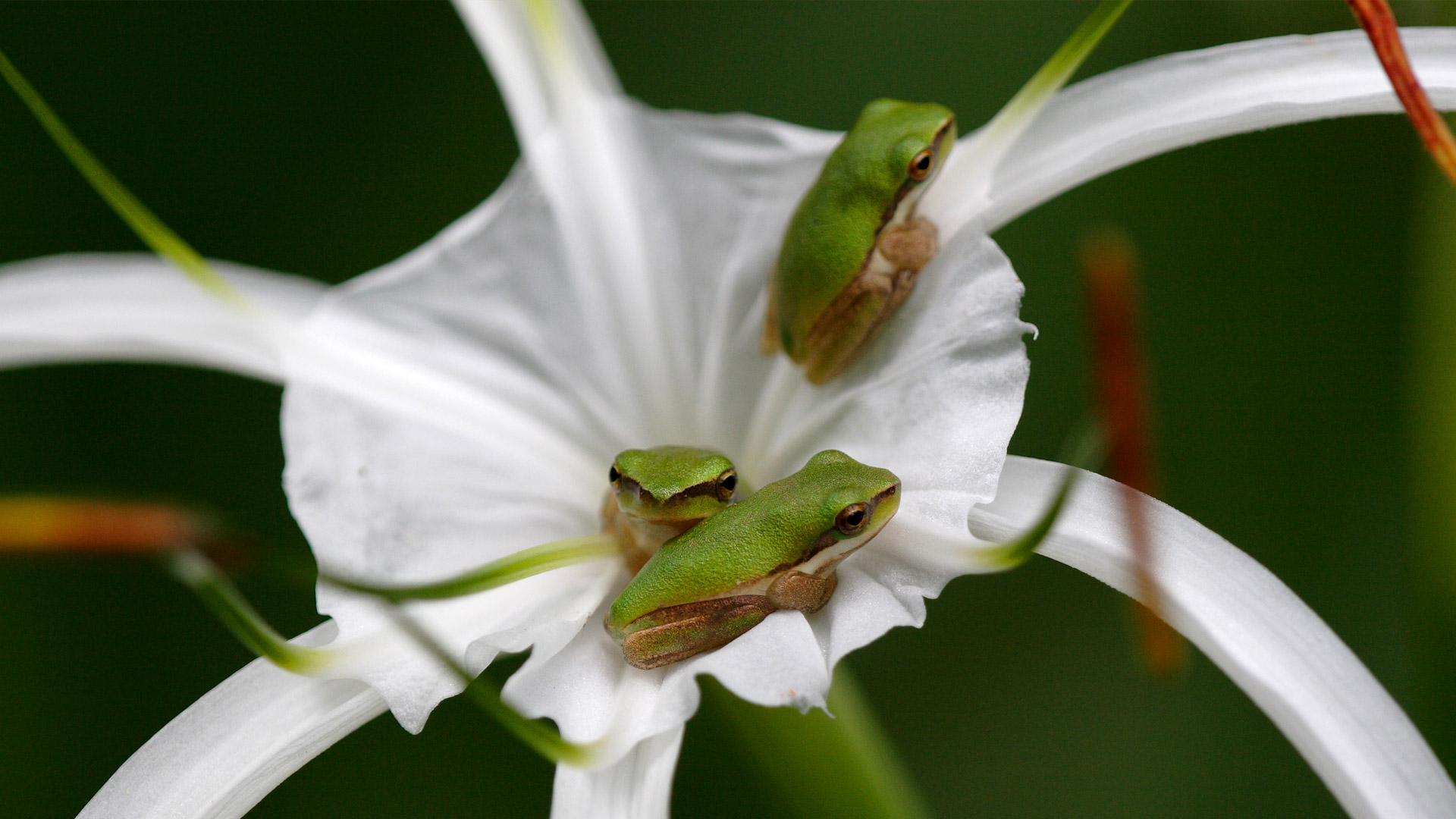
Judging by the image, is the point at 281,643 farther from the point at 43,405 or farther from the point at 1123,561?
the point at 43,405

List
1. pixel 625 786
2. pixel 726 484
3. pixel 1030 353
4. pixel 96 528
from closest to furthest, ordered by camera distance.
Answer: pixel 96 528, pixel 625 786, pixel 726 484, pixel 1030 353

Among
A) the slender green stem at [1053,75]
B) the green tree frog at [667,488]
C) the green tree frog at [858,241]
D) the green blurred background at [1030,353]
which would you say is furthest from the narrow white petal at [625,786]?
the green blurred background at [1030,353]

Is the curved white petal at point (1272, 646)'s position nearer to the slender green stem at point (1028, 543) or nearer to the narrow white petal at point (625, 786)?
the slender green stem at point (1028, 543)

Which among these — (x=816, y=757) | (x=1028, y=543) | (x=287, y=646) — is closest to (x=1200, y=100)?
(x=1028, y=543)

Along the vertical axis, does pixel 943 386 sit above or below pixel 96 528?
above

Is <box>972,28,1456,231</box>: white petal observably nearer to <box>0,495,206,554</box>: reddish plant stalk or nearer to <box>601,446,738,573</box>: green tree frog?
<box>601,446,738,573</box>: green tree frog

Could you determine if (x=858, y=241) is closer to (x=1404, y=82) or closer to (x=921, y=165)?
(x=921, y=165)

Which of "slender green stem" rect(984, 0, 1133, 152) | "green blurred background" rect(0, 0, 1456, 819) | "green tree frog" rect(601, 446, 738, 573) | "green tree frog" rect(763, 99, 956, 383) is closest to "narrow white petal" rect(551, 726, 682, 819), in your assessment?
"green tree frog" rect(601, 446, 738, 573)

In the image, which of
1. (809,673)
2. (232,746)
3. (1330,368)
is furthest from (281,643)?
(1330,368)
